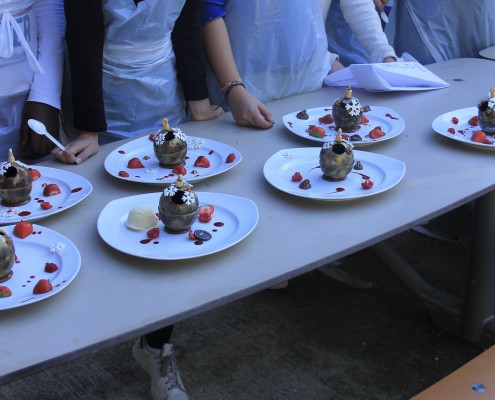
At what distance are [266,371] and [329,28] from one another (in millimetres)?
1364

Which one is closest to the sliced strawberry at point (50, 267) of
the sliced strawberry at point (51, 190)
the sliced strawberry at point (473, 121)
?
the sliced strawberry at point (51, 190)

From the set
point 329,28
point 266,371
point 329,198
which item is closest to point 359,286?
point 266,371

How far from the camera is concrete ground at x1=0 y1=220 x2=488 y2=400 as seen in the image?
2.06 m

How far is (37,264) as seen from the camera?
3.75 feet

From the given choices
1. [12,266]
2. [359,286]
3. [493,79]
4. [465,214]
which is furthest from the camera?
[465,214]

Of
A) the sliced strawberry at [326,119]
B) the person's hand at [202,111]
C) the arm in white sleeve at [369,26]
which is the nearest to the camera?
the sliced strawberry at [326,119]

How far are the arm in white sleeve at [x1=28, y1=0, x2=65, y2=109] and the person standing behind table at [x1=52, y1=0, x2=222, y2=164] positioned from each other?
8cm

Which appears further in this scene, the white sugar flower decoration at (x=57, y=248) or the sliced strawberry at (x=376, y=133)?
the sliced strawberry at (x=376, y=133)

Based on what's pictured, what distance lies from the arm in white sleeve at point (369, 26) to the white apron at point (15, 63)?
1116 millimetres

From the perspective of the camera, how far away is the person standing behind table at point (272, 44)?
2080mm

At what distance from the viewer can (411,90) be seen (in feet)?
6.97

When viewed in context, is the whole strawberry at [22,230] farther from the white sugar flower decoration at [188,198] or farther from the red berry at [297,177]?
the red berry at [297,177]

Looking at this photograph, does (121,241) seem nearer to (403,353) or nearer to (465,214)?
(403,353)

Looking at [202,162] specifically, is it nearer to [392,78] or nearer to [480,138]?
[480,138]
